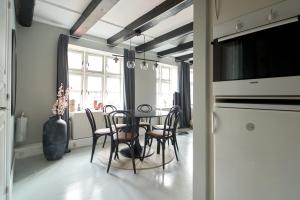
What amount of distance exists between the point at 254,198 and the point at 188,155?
2384mm

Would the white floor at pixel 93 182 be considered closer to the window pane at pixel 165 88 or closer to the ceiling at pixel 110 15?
the ceiling at pixel 110 15

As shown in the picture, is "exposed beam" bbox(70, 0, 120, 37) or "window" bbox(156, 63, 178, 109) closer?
"exposed beam" bbox(70, 0, 120, 37)

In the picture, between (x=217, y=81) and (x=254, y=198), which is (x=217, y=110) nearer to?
(x=217, y=81)

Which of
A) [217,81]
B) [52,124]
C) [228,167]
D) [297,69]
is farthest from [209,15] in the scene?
[52,124]

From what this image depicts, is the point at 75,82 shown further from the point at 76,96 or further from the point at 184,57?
the point at 184,57

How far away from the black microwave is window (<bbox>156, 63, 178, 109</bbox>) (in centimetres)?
487

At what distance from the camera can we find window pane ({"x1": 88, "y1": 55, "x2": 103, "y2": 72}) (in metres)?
4.54

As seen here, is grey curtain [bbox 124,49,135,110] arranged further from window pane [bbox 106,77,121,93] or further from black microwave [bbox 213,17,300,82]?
black microwave [bbox 213,17,300,82]

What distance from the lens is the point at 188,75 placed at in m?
6.51

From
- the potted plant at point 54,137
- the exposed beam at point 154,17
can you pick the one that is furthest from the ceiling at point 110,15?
the potted plant at point 54,137

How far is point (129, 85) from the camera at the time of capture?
475 centimetres

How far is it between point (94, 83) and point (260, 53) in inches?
166

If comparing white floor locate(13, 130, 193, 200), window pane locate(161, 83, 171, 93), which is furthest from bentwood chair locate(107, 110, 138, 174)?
window pane locate(161, 83, 171, 93)

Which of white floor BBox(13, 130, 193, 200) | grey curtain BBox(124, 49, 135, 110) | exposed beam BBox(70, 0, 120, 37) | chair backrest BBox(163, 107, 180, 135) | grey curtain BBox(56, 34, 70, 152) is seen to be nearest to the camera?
white floor BBox(13, 130, 193, 200)
